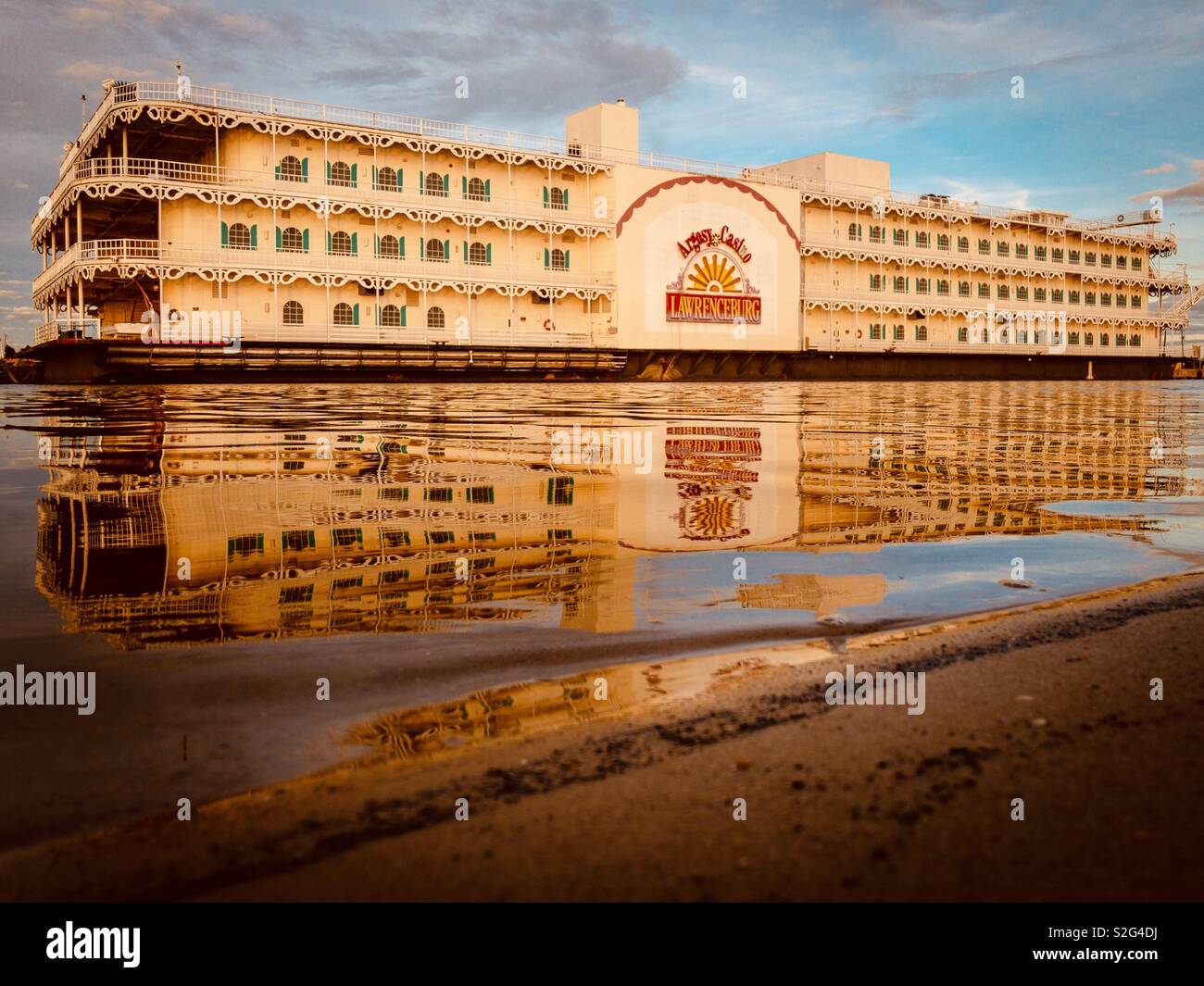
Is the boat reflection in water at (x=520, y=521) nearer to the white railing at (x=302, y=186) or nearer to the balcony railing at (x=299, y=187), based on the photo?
the balcony railing at (x=299, y=187)

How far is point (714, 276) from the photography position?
4694 centimetres

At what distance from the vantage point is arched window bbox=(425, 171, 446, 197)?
4006 centimetres

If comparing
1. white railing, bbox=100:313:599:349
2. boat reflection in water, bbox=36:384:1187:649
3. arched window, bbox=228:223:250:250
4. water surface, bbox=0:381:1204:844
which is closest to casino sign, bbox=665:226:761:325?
white railing, bbox=100:313:599:349

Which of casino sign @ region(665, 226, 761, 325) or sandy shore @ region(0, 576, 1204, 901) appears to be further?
casino sign @ region(665, 226, 761, 325)

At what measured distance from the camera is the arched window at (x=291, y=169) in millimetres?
36750

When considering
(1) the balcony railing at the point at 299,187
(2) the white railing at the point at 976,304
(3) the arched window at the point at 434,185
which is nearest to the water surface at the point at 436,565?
(1) the balcony railing at the point at 299,187

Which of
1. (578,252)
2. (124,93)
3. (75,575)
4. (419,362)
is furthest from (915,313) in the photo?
(75,575)

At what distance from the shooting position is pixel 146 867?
146cm

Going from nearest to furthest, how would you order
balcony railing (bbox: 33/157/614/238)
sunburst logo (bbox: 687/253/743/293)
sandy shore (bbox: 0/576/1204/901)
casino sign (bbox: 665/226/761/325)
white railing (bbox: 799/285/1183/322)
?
sandy shore (bbox: 0/576/1204/901)
balcony railing (bbox: 33/157/614/238)
casino sign (bbox: 665/226/761/325)
sunburst logo (bbox: 687/253/743/293)
white railing (bbox: 799/285/1183/322)

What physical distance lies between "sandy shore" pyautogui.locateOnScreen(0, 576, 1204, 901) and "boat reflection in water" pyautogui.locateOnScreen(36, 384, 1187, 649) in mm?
902

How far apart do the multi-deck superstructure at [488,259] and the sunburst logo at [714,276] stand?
0.11 metres

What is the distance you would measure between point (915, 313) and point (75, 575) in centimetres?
5648

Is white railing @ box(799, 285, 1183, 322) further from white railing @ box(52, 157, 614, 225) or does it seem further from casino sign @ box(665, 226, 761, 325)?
white railing @ box(52, 157, 614, 225)

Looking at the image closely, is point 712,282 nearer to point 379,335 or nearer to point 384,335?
point 384,335
